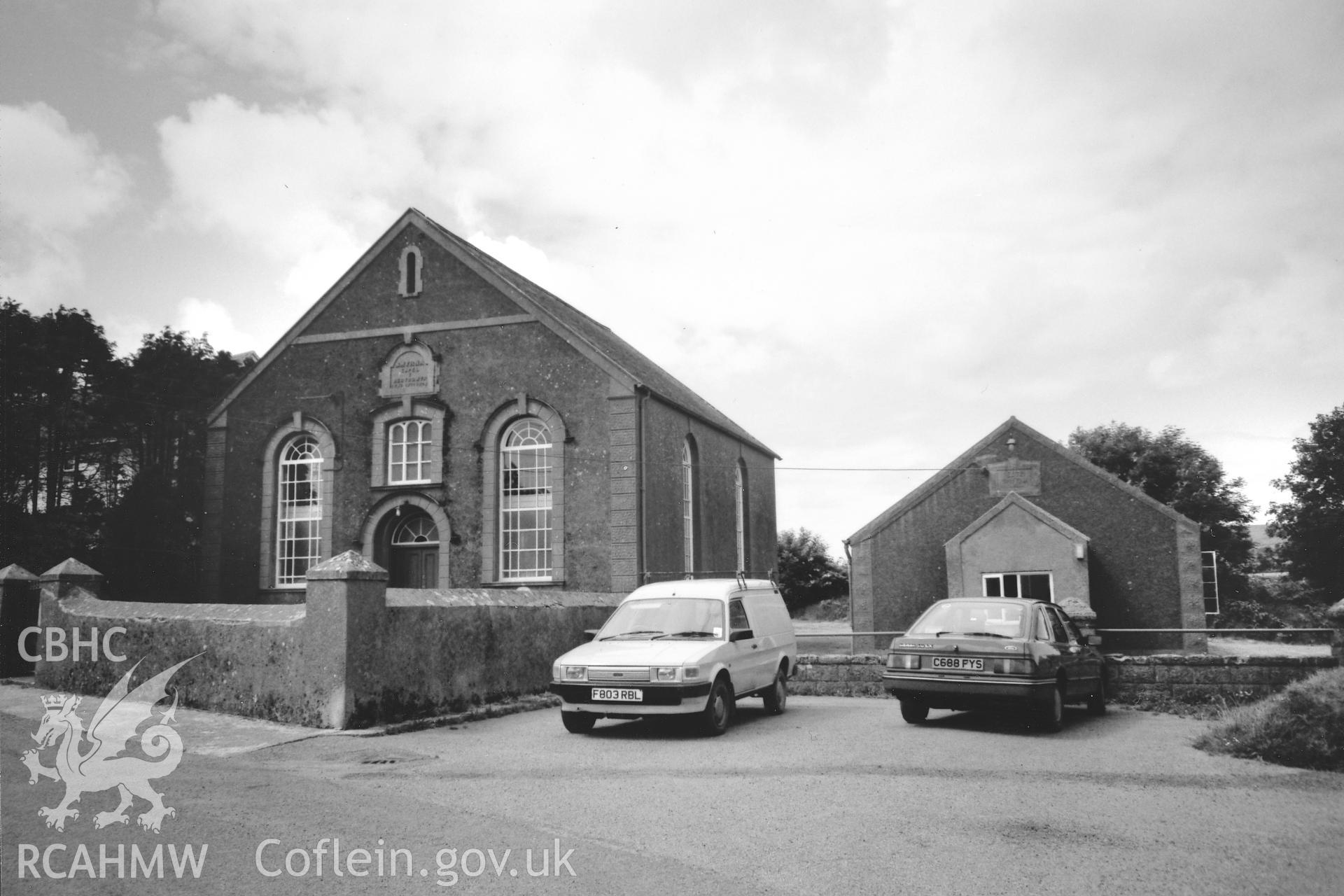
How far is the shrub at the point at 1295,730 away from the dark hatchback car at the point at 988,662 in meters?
1.70

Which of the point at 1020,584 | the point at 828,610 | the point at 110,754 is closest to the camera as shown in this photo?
the point at 110,754

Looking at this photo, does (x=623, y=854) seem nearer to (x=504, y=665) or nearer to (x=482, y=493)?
(x=504, y=665)

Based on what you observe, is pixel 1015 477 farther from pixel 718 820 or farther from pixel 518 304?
pixel 718 820

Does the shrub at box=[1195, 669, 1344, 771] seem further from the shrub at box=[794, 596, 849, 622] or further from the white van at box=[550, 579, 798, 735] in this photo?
the shrub at box=[794, 596, 849, 622]

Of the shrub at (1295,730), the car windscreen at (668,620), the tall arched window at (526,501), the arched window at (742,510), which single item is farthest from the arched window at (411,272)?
the shrub at (1295,730)

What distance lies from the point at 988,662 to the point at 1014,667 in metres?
0.28

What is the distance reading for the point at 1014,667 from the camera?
1144 centimetres

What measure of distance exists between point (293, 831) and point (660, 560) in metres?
17.3

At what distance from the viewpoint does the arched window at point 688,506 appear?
26.3 m

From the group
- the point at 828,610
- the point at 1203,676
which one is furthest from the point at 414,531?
the point at 828,610

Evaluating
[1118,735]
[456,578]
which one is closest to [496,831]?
[1118,735]

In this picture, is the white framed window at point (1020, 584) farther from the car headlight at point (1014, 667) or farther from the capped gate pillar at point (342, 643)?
the capped gate pillar at point (342, 643)

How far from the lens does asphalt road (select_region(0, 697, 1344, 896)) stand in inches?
220

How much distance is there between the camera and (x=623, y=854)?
602cm
